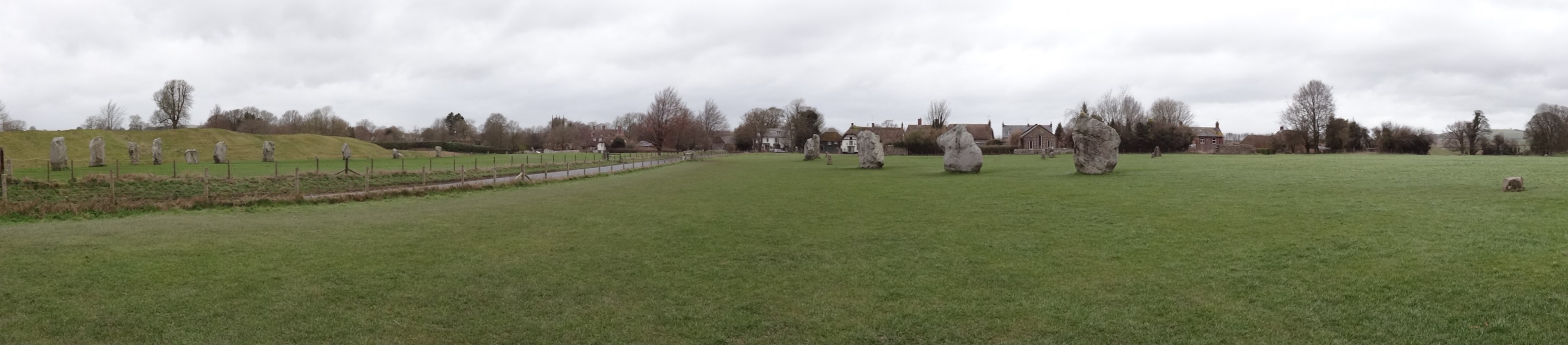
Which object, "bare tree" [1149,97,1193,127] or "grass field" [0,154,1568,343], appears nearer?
"grass field" [0,154,1568,343]

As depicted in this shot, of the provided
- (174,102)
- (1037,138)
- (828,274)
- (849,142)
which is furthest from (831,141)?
(828,274)

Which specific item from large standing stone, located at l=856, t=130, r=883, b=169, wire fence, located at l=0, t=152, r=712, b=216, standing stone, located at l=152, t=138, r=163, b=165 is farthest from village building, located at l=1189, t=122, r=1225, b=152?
standing stone, located at l=152, t=138, r=163, b=165

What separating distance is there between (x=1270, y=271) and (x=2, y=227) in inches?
708

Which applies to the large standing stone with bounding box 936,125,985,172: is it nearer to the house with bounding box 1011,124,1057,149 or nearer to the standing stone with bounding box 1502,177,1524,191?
the standing stone with bounding box 1502,177,1524,191

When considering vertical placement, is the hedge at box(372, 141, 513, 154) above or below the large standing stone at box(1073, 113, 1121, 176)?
above

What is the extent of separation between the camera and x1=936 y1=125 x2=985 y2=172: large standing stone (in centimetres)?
2953

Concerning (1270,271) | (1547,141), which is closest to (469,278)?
(1270,271)

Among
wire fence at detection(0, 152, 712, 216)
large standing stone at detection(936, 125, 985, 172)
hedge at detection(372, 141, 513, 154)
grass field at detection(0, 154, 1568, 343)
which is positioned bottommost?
grass field at detection(0, 154, 1568, 343)

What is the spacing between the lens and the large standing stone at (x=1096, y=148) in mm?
25422

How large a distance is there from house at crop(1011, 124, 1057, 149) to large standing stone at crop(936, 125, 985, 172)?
62.6 m

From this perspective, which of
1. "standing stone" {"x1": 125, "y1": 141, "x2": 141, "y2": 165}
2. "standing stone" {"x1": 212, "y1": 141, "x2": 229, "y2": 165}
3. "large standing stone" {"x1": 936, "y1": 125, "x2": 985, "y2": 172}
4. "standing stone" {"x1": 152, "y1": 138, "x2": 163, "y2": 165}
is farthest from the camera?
"standing stone" {"x1": 212, "y1": 141, "x2": 229, "y2": 165}

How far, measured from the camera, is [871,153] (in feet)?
123

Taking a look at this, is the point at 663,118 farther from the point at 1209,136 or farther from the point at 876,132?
the point at 1209,136

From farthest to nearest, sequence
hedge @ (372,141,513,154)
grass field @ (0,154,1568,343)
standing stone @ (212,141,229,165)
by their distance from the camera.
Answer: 1. hedge @ (372,141,513,154)
2. standing stone @ (212,141,229,165)
3. grass field @ (0,154,1568,343)
